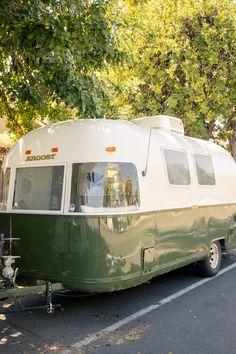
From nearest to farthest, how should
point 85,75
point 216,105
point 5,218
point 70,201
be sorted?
1. point 70,201
2. point 5,218
3. point 85,75
4. point 216,105

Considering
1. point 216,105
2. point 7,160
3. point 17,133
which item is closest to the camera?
point 7,160

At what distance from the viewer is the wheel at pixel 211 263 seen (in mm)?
8375

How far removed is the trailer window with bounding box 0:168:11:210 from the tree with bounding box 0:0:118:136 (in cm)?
192

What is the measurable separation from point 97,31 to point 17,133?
17.5ft

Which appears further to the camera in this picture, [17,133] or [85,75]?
[17,133]

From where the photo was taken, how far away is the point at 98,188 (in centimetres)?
585

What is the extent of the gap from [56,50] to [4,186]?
7.41 feet

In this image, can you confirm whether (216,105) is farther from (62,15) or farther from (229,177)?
(62,15)

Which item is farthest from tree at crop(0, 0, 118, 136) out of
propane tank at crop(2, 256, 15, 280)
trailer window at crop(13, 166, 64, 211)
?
propane tank at crop(2, 256, 15, 280)

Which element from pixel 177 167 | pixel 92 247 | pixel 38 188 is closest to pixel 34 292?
pixel 92 247

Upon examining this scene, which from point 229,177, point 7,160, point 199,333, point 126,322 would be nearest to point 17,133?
point 7,160

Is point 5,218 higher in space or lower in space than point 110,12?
lower

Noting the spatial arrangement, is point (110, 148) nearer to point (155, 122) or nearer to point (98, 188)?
point (98, 188)

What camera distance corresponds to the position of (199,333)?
5.50 meters
